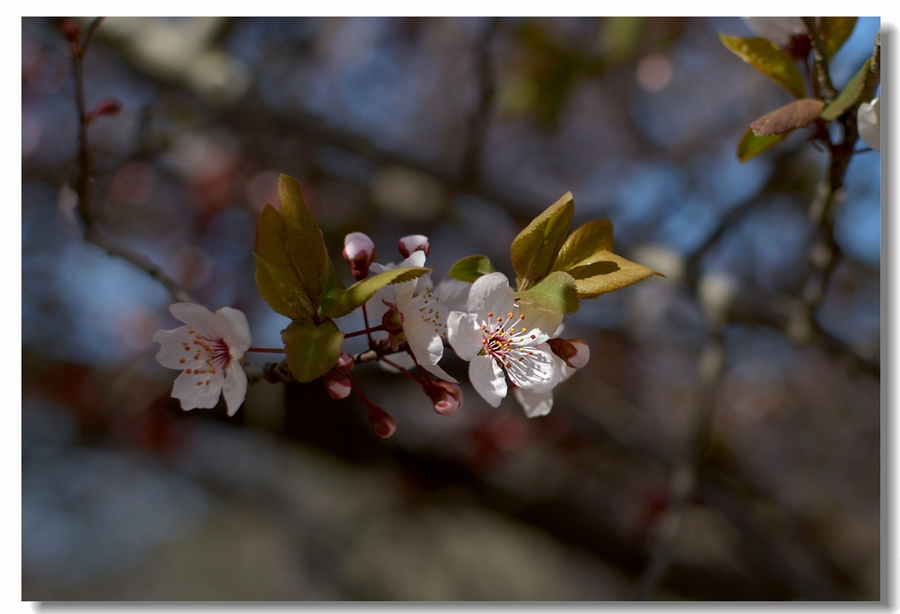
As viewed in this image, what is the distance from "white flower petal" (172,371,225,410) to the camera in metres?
0.61

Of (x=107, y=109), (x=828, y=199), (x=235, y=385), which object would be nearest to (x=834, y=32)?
(x=828, y=199)

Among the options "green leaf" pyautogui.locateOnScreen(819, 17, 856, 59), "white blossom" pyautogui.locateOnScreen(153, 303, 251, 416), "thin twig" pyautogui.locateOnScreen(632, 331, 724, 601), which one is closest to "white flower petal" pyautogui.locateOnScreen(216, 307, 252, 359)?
"white blossom" pyautogui.locateOnScreen(153, 303, 251, 416)

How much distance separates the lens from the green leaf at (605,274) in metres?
0.53

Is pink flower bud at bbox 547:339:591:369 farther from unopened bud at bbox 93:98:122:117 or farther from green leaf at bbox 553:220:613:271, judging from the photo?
unopened bud at bbox 93:98:122:117

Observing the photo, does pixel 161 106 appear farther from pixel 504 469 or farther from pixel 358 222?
pixel 504 469

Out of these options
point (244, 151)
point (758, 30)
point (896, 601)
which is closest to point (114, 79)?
point (244, 151)

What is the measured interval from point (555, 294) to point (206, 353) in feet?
1.14

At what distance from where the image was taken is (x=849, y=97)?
2.13 ft

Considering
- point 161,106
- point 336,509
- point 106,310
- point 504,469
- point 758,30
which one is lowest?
point 336,509

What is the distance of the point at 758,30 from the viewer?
796 mm

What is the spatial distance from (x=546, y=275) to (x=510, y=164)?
2214 millimetres

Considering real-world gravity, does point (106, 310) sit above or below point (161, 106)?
below

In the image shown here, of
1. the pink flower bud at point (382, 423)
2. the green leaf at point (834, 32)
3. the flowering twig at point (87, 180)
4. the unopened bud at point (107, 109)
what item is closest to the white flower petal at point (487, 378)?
the pink flower bud at point (382, 423)

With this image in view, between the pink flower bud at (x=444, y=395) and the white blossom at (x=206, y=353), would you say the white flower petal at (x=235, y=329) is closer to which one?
the white blossom at (x=206, y=353)
